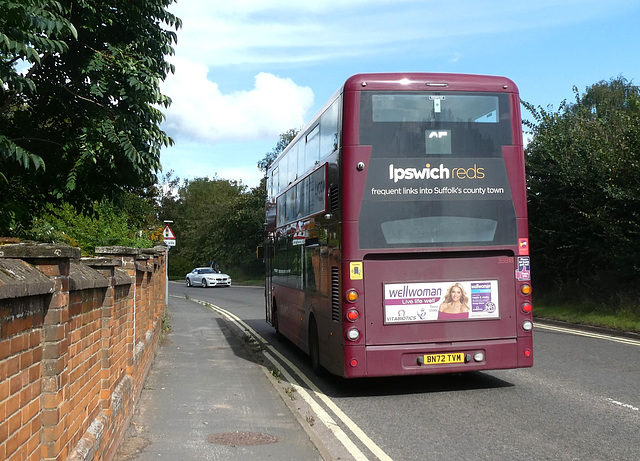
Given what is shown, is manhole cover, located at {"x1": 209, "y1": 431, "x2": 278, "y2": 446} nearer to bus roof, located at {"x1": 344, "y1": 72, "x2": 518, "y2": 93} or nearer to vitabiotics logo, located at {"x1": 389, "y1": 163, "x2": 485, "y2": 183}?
vitabiotics logo, located at {"x1": 389, "y1": 163, "x2": 485, "y2": 183}

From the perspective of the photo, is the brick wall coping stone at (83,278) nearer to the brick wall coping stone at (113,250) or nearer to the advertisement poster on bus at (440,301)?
the brick wall coping stone at (113,250)

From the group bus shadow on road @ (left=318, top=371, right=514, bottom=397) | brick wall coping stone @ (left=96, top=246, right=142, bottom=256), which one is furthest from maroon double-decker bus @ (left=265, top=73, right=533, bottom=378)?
brick wall coping stone @ (left=96, top=246, right=142, bottom=256)

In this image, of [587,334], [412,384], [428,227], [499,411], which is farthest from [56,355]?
[587,334]

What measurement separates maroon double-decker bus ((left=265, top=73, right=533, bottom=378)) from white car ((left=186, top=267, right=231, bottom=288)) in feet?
135

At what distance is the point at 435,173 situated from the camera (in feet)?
29.4

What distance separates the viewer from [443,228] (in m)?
8.95

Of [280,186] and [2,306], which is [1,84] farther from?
[280,186]

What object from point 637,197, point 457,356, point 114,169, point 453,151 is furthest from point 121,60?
point 637,197

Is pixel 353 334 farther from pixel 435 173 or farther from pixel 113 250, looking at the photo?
pixel 113 250

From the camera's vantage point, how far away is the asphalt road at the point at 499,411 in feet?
20.4

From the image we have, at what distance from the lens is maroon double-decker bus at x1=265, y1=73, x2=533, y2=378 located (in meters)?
8.79

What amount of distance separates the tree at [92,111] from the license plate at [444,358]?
489 centimetres

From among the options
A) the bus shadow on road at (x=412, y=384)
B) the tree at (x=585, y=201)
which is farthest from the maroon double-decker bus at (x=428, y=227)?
Answer: the tree at (x=585, y=201)

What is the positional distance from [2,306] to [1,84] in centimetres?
548
